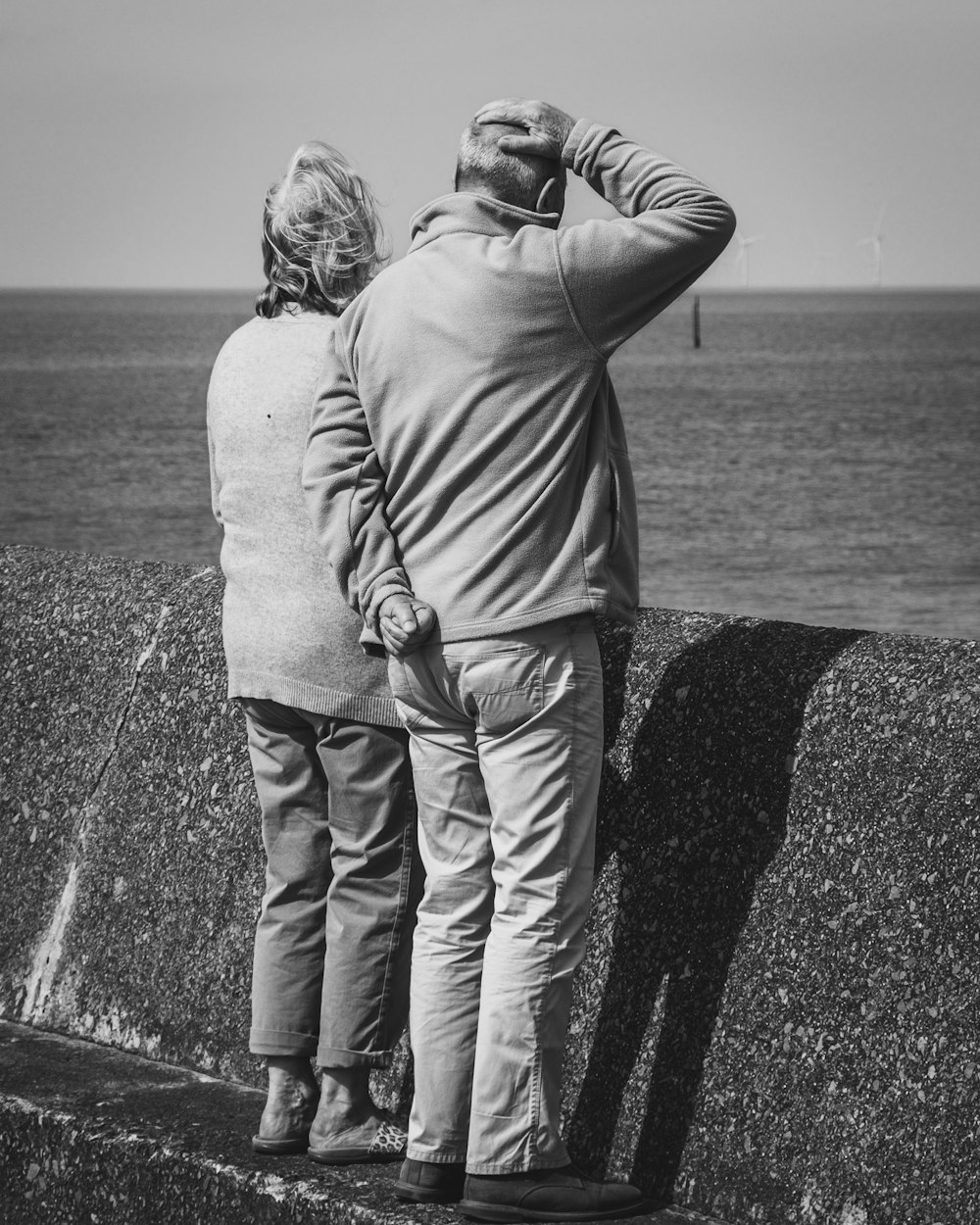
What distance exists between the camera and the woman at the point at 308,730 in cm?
305

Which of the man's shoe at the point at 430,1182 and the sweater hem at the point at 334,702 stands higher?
the sweater hem at the point at 334,702

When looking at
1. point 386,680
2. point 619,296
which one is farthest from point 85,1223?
point 619,296

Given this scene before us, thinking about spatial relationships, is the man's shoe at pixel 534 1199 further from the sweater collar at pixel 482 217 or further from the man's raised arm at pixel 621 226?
the sweater collar at pixel 482 217

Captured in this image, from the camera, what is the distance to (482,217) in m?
2.80

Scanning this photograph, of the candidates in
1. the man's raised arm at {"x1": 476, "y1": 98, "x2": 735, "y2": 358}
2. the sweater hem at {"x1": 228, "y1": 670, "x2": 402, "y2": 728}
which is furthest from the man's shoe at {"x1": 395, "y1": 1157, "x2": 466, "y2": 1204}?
the man's raised arm at {"x1": 476, "y1": 98, "x2": 735, "y2": 358}

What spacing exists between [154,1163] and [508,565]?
1326 mm

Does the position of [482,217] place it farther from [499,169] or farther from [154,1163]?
[154,1163]

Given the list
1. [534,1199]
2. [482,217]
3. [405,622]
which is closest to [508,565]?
[405,622]

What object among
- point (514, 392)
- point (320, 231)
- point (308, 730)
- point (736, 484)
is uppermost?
point (320, 231)

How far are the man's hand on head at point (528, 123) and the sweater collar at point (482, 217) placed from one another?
96mm

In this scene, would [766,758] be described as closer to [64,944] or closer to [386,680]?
[386,680]

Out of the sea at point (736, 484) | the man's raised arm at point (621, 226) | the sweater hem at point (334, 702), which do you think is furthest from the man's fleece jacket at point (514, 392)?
the sea at point (736, 484)

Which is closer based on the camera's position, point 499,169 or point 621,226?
point 621,226

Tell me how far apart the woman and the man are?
22 cm
